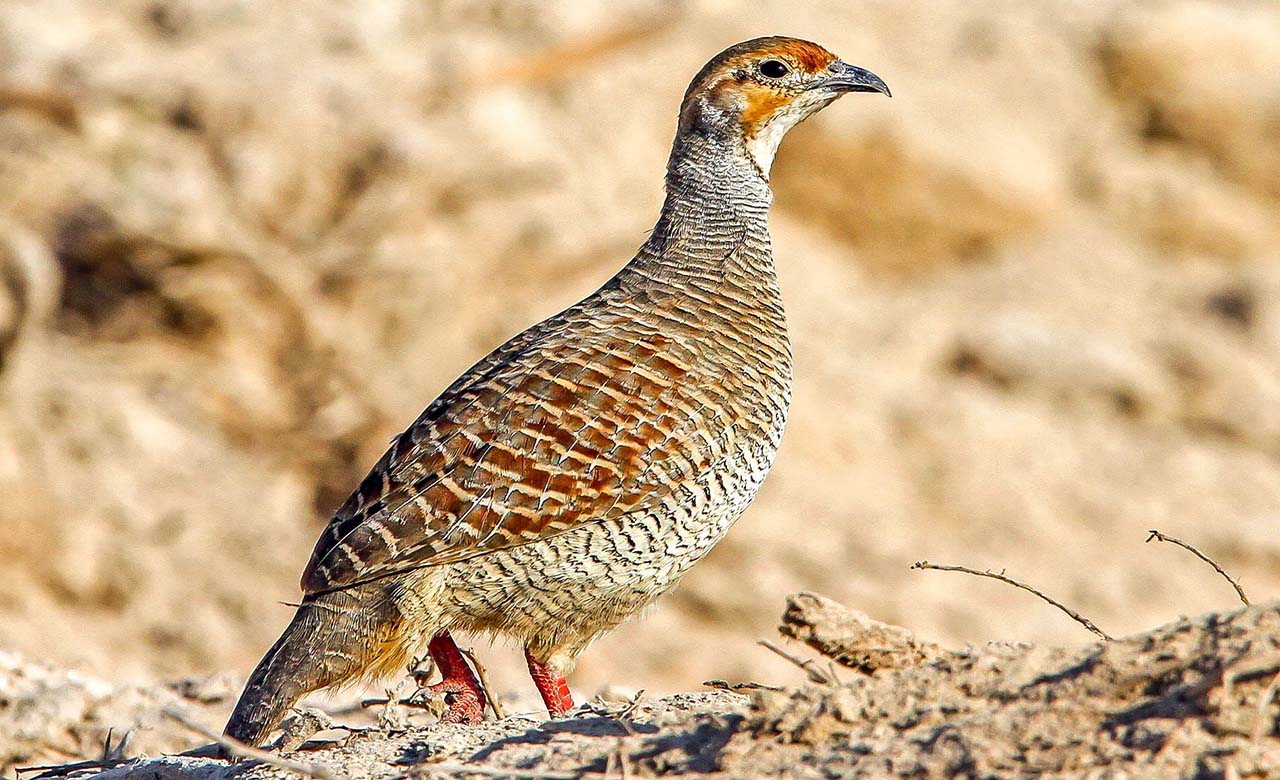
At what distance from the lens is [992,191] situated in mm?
12766

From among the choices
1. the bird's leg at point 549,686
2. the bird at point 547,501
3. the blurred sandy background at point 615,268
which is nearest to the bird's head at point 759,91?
the bird at point 547,501

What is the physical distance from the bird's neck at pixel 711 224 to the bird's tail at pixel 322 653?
157 cm

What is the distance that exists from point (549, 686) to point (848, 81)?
2491 millimetres

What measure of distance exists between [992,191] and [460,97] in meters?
4.28

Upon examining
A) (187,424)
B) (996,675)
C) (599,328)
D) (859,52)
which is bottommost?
(996,675)

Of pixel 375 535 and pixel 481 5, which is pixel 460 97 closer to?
pixel 481 5

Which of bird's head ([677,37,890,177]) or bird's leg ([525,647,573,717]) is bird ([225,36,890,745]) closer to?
bird's leg ([525,647,573,717])

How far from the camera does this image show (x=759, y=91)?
19.3 ft

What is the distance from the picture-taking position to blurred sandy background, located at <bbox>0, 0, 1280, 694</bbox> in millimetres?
9344

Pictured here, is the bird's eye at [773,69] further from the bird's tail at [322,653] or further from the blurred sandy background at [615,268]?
the blurred sandy background at [615,268]

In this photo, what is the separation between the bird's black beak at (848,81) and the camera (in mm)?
5945

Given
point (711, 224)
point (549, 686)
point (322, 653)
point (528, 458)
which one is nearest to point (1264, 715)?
point (528, 458)

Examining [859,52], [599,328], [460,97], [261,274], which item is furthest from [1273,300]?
[599,328]

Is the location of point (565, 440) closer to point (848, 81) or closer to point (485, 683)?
point (485, 683)
